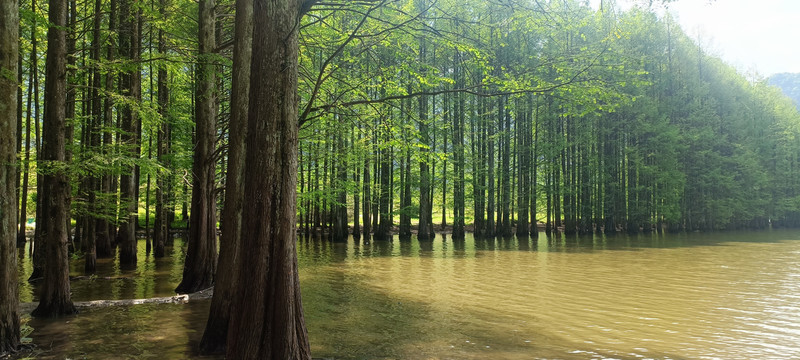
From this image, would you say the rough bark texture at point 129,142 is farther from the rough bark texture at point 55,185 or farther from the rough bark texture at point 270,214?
the rough bark texture at point 270,214

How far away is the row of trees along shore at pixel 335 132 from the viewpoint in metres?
4.55

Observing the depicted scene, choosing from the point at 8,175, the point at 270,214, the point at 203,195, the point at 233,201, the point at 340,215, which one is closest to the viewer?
the point at 270,214

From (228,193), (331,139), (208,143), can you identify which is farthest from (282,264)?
(331,139)

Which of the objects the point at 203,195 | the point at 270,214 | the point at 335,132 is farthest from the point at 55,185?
the point at 335,132

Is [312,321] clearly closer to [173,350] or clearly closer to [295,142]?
[173,350]

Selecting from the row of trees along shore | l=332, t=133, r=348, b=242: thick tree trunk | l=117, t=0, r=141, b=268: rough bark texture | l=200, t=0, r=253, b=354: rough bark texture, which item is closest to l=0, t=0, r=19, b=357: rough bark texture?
the row of trees along shore

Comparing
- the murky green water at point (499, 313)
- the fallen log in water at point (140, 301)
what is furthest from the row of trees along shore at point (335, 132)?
the murky green water at point (499, 313)

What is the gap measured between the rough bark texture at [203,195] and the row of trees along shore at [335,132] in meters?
0.04

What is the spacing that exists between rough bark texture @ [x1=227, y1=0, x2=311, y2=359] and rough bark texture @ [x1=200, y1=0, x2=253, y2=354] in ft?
4.93

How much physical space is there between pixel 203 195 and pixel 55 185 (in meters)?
2.53

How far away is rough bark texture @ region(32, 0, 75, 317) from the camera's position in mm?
7355

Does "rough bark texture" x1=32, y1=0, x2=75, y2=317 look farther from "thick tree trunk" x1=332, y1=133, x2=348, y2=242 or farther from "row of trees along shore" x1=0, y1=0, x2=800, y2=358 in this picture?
"thick tree trunk" x1=332, y1=133, x2=348, y2=242

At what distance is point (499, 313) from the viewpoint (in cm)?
841

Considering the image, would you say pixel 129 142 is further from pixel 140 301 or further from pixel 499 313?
pixel 499 313
